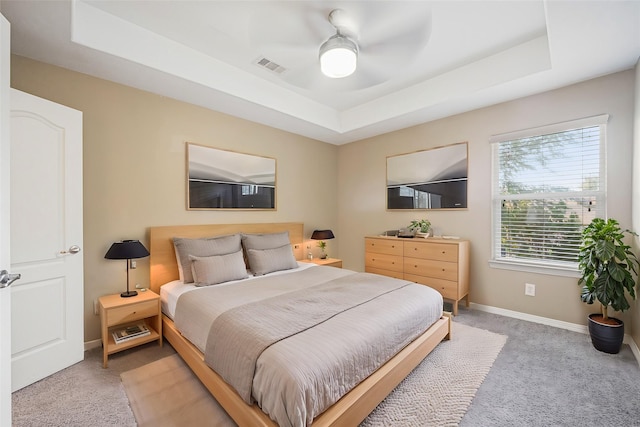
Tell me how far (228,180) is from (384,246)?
240cm

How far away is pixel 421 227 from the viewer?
397cm

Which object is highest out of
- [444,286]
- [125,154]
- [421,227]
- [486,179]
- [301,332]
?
[125,154]

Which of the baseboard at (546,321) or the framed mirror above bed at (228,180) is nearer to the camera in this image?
the baseboard at (546,321)

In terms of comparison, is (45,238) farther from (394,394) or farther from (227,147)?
(394,394)

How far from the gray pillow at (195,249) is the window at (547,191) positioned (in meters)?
3.30

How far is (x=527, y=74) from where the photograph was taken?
105 inches

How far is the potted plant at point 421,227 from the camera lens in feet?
12.8

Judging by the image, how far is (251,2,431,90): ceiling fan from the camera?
162 cm

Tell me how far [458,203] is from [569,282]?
4.65 feet

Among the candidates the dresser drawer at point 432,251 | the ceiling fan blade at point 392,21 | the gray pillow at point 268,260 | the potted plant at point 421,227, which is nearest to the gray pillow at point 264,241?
the gray pillow at point 268,260

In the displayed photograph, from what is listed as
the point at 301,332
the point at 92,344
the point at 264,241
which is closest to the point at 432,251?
the point at 264,241

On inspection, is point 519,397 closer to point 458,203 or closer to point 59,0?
point 458,203

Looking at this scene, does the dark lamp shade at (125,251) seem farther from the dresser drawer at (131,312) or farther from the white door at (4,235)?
the white door at (4,235)

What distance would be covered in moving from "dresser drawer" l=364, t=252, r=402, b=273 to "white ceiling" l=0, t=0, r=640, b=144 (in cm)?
200
